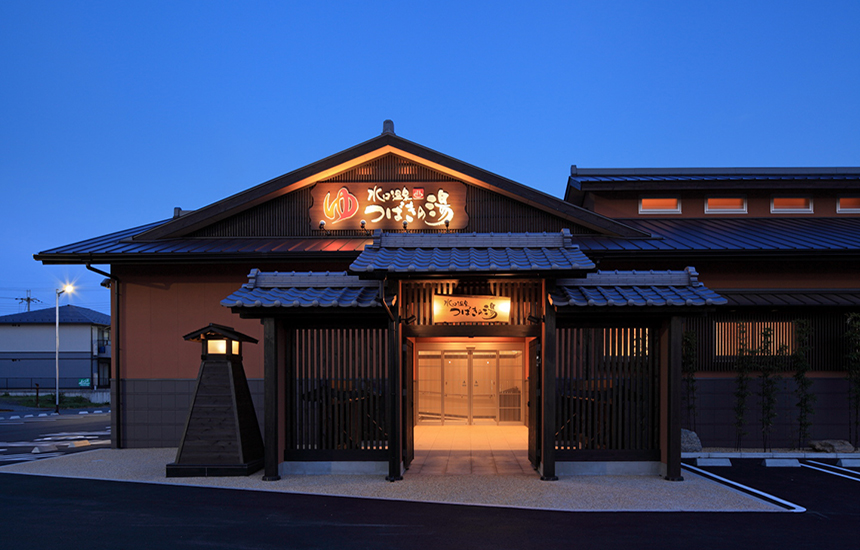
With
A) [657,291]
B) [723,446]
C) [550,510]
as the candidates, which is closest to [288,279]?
[550,510]

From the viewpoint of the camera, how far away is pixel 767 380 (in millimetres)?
11648

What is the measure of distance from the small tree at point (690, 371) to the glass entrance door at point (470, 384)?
18.0 feet

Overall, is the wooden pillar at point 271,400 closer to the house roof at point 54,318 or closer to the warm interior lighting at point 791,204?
the warm interior lighting at point 791,204

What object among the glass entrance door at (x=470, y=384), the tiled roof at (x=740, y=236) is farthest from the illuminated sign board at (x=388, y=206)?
the glass entrance door at (x=470, y=384)

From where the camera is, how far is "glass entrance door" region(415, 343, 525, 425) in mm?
16828

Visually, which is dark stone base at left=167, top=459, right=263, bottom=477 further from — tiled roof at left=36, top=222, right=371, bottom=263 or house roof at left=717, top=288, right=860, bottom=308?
house roof at left=717, top=288, right=860, bottom=308

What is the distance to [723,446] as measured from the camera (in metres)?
12.0

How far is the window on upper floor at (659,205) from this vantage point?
15.6 meters

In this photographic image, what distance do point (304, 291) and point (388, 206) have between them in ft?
15.9

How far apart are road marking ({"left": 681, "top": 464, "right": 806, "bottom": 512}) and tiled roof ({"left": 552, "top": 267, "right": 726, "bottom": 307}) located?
110 inches

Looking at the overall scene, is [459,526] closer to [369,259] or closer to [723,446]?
[369,259]

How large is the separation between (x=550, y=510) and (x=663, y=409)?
2.97 meters

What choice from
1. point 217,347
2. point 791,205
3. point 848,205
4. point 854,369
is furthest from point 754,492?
point 848,205

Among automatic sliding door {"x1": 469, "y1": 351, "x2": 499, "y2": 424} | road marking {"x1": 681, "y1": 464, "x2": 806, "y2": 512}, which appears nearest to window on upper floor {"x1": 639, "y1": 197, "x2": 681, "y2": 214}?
automatic sliding door {"x1": 469, "y1": 351, "x2": 499, "y2": 424}
